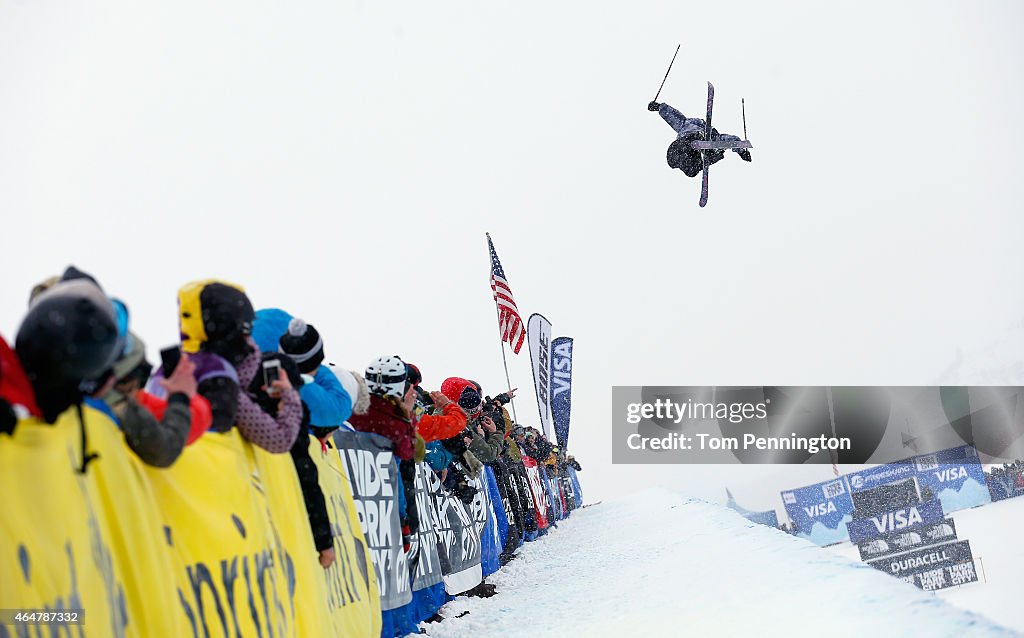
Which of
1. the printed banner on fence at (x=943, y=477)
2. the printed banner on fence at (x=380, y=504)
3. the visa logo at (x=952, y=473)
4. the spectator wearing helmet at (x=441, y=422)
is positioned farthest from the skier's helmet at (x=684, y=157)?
the visa logo at (x=952, y=473)

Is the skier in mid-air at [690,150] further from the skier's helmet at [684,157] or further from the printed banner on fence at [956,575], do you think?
the printed banner on fence at [956,575]

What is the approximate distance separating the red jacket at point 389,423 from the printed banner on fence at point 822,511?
29.5 m

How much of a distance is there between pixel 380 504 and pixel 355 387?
84 centimetres

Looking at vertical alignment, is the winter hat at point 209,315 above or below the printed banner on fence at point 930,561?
above

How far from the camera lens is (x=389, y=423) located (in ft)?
17.6

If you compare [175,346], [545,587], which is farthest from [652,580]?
[175,346]

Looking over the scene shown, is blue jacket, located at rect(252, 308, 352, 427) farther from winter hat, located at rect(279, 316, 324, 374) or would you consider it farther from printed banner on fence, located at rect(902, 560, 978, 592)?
printed banner on fence, located at rect(902, 560, 978, 592)

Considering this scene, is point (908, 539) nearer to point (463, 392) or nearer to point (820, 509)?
point (820, 509)

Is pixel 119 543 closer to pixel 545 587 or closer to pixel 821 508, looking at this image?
pixel 545 587

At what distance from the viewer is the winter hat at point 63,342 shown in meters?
1.83

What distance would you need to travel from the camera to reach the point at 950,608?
2826mm

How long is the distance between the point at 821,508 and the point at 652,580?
29.3m

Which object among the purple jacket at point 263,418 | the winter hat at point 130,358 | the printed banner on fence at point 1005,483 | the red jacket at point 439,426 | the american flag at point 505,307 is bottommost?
the printed banner on fence at point 1005,483

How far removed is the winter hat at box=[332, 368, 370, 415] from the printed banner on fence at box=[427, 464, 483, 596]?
189cm
